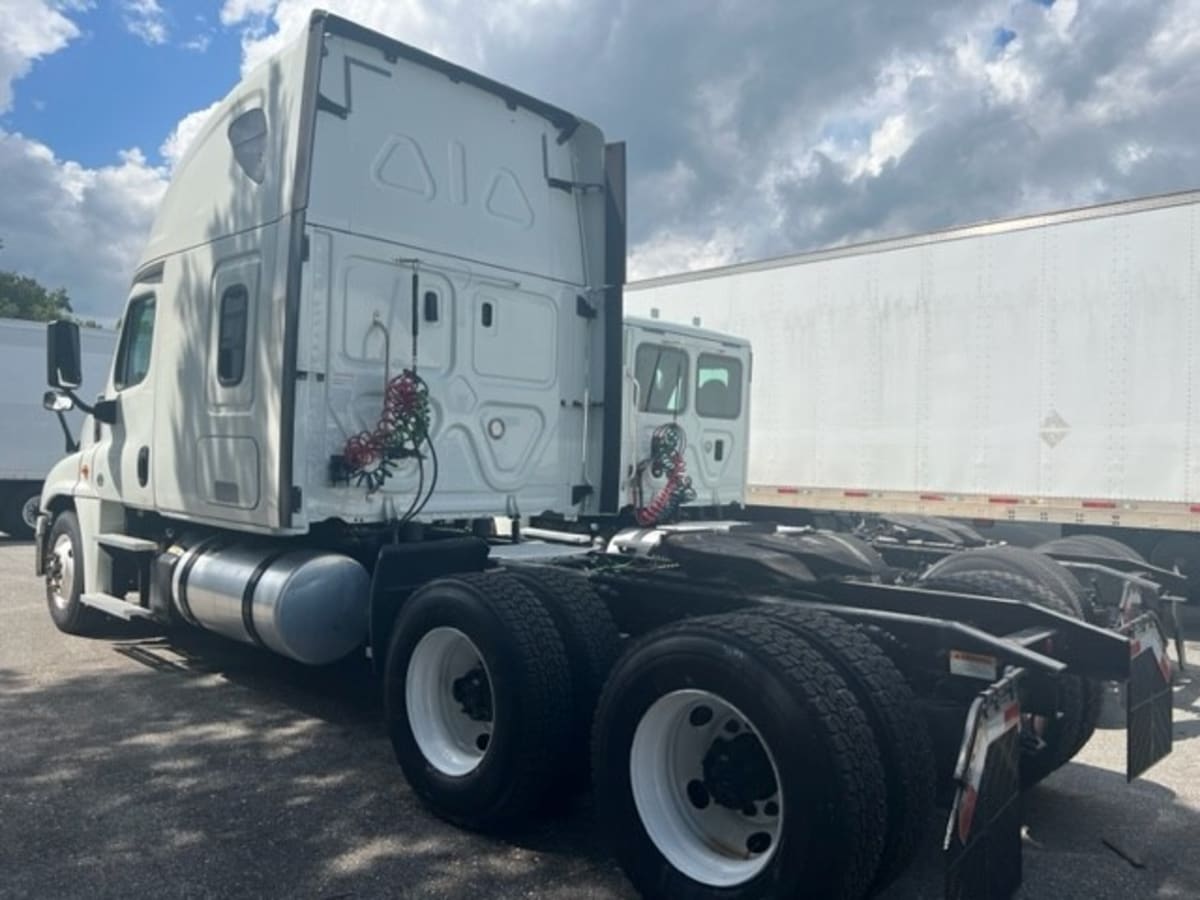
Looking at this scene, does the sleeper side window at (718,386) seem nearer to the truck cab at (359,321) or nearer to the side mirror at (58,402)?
the truck cab at (359,321)

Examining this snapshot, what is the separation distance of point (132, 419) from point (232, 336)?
1.67 m

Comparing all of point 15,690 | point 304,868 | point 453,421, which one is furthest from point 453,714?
point 15,690

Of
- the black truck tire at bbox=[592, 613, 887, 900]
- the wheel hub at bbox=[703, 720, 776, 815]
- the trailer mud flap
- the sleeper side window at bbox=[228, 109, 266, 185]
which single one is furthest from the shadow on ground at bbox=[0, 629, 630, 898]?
the sleeper side window at bbox=[228, 109, 266, 185]

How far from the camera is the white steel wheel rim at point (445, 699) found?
4.38 metres

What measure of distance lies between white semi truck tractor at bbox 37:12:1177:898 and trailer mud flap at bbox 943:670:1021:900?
15 mm

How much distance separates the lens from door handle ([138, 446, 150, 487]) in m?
6.80

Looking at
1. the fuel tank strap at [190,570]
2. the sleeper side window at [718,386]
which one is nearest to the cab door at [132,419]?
the fuel tank strap at [190,570]

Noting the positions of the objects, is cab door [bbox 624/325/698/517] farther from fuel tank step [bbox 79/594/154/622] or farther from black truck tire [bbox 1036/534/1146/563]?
fuel tank step [bbox 79/594/154/622]

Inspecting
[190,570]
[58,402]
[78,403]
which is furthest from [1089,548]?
[58,402]

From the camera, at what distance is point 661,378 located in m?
10.0

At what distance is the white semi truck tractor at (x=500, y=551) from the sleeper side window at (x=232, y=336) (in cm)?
6

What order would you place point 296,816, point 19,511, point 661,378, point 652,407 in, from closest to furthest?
point 296,816 → point 652,407 → point 661,378 → point 19,511

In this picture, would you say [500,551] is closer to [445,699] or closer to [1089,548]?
[445,699]

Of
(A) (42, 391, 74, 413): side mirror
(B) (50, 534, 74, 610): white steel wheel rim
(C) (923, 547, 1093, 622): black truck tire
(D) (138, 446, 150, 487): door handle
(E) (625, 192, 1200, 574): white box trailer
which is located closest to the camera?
(C) (923, 547, 1093, 622): black truck tire
